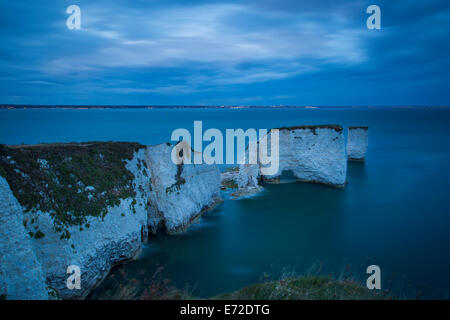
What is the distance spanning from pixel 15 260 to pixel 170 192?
10.3m

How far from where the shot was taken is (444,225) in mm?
21219

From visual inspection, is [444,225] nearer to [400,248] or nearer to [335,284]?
[400,248]

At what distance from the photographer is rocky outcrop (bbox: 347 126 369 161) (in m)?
45.3

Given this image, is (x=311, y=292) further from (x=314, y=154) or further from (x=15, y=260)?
(x=314, y=154)

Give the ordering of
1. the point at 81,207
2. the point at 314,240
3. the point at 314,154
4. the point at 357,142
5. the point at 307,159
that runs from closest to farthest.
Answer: the point at 81,207, the point at 314,240, the point at 314,154, the point at 307,159, the point at 357,142

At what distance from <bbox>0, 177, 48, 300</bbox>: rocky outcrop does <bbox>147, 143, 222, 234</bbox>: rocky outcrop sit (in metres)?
9.13

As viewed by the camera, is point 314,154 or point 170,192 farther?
point 314,154

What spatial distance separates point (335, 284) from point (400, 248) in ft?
33.3

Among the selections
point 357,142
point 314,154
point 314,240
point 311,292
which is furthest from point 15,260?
point 357,142

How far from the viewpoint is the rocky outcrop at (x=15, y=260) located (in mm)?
8359

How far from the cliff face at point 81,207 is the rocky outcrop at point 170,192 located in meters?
0.06

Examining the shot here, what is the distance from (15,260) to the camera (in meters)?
8.60

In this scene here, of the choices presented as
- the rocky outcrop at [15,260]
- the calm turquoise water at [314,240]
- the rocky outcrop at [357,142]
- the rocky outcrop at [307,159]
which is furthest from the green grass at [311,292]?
the rocky outcrop at [357,142]
